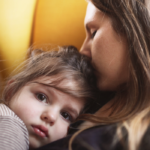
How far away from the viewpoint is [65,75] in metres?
0.61

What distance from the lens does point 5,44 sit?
0.82 m

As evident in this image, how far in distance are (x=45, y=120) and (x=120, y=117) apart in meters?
0.21

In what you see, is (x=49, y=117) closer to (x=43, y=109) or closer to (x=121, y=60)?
(x=43, y=109)

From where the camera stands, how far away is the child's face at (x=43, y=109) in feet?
1.81

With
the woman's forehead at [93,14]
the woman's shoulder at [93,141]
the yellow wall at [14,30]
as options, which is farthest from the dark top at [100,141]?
the yellow wall at [14,30]

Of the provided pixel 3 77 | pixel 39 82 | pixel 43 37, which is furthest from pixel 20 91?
pixel 43 37

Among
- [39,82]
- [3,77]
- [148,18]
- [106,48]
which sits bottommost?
[3,77]

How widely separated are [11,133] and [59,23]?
57 centimetres

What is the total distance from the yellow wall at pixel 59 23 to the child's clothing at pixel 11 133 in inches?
19.0

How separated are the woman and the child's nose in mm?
87

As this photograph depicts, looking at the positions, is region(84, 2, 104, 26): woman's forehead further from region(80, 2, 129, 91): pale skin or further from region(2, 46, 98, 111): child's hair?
region(2, 46, 98, 111): child's hair

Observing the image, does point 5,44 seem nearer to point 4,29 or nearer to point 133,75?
point 4,29

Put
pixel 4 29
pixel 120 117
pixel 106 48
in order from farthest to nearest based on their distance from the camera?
pixel 4 29
pixel 106 48
pixel 120 117

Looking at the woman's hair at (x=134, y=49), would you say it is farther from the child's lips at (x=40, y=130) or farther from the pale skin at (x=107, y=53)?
the child's lips at (x=40, y=130)
